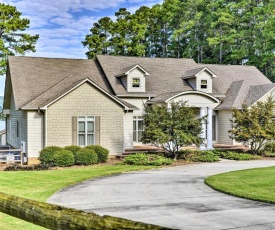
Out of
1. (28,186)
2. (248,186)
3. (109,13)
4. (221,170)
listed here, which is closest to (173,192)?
(248,186)

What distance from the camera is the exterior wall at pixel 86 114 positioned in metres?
21.4

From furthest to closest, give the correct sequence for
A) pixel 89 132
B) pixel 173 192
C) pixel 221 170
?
pixel 89 132 → pixel 221 170 → pixel 173 192

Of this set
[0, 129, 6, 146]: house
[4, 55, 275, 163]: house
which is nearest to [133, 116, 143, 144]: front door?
[4, 55, 275, 163]: house

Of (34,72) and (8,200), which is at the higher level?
(34,72)

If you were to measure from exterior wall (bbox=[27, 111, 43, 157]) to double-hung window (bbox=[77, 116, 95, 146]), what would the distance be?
2275mm

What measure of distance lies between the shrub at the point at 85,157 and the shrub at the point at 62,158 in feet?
1.42

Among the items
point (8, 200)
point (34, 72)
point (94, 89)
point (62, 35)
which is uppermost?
point (62, 35)

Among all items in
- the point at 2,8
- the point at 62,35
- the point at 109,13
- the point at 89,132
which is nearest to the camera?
the point at 89,132

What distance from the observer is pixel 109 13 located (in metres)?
50.8

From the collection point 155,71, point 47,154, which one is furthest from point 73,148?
point 155,71

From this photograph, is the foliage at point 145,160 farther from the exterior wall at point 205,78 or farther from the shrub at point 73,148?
the exterior wall at point 205,78

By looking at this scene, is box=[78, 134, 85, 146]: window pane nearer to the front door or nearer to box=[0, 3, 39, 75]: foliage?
the front door

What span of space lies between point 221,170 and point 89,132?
28.5 ft

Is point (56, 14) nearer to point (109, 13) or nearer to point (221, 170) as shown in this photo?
point (109, 13)
